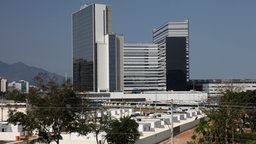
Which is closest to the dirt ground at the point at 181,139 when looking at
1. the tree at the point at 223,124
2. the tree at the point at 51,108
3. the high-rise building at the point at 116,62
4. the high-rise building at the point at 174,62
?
the tree at the point at 223,124

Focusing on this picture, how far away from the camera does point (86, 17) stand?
135m

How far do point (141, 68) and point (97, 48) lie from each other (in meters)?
17.7

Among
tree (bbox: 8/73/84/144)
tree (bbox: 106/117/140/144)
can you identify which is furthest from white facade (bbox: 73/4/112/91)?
tree (bbox: 8/73/84/144)

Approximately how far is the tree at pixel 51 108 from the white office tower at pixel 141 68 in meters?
107

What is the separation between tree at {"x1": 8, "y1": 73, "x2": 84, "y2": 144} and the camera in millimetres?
26938

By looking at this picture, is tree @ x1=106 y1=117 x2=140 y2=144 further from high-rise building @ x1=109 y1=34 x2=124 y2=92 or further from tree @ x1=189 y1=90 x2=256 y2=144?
high-rise building @ x1=109 y1=34 x2=124 y2=92

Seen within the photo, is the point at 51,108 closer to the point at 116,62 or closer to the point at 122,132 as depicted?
the point at 122,132

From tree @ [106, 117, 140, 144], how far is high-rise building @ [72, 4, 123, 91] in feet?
317

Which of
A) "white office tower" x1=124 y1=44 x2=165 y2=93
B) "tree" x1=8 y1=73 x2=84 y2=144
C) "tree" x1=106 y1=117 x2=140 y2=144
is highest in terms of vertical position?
"white office tower" x1=124 y1=44 x2=165 y2=93

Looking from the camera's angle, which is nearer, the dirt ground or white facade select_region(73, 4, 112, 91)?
the dirt ground

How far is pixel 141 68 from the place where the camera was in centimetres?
13850

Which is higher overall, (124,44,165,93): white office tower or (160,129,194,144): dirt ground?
(124,44,165,93): white office tower

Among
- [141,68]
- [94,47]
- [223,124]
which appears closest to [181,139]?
[223,124]

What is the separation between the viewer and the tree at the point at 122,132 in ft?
98.7
